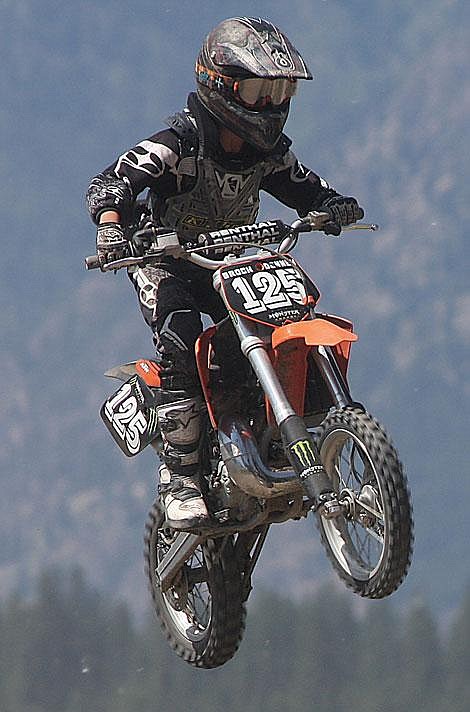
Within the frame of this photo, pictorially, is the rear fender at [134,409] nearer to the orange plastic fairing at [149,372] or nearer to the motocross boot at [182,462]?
the orange plastic fairing at [149,372]

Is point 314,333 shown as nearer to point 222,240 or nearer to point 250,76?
point 222,240

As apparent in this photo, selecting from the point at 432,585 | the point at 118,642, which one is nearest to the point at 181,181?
the point at 118,642

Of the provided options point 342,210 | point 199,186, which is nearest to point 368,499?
point 342,210

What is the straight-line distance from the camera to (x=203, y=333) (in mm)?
8961

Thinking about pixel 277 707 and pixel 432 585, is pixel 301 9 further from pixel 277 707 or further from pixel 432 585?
pixel 277 707

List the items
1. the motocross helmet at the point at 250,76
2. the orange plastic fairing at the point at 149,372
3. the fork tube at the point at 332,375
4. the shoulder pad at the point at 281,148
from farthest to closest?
the orange plastic fairing at the point at 149,372, the shoulder pad at the point at 281,148, the motocross helmet at the point at 250,76, the fork tube at the point at 332,375

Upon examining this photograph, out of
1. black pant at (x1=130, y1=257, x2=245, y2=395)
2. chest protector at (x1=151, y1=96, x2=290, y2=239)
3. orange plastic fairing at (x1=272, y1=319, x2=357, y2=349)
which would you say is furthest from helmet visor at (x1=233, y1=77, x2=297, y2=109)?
orange plastic fairing at (x1=272, y1=319, x2=357, y2=349)

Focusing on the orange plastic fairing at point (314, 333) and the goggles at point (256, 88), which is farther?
the goggles at point (256, 88)

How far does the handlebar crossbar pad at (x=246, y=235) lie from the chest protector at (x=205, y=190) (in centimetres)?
59

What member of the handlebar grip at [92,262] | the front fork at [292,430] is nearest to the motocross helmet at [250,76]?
the front fork at [292,430]

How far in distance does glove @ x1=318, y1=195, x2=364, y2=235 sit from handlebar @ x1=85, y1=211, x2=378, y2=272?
167 millimetres

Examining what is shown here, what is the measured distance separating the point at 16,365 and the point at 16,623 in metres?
97.4

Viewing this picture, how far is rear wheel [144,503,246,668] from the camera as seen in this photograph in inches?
386

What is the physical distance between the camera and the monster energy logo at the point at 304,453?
8109 mm
